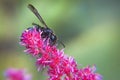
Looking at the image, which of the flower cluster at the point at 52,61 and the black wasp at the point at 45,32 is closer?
the flower cluster at the point at 52,61

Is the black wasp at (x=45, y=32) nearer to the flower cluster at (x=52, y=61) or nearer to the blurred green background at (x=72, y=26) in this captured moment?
the flower cluster at (x=52, y=61)

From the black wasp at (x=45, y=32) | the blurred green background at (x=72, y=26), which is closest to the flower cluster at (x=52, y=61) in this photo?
the black wasp at (x=45, y=32)

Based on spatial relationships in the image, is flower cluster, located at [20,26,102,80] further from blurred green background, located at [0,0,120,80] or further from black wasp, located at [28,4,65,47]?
blurred green background, located at [0,0,120,80]

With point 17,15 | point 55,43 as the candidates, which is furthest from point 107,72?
point 55,43

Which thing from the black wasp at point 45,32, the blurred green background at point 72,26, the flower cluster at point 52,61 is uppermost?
the blurred green background at point 72,26

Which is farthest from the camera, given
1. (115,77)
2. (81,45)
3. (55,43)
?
(81,45)

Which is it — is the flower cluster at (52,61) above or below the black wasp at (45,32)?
below

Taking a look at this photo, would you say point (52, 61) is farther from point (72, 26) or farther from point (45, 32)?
point (72, 26)

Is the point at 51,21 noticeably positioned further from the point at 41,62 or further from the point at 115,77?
the point at 41,62
